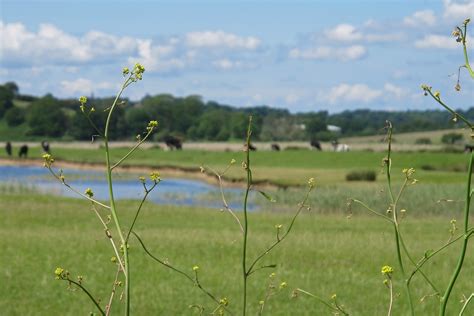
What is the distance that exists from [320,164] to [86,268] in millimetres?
61673

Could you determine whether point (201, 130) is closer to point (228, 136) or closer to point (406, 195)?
point (228, 136)

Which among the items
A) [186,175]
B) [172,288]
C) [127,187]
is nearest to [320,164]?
[186,175]

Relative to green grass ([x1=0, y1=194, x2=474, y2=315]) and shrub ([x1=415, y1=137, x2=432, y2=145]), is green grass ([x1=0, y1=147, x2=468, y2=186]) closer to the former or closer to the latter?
green grass ([x1=0, y1=194, x2=474, y2=315])

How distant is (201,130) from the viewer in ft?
499

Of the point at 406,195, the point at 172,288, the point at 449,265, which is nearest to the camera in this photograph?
the point at 172,288

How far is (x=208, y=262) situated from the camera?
687 inches

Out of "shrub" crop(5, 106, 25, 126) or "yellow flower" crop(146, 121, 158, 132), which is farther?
"shrub" crop(5, 106, 25, 126)

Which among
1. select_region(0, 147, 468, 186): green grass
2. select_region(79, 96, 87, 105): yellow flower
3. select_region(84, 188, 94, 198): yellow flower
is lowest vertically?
select_region(0, 147, 468, 186): green grass

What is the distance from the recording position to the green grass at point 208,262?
511 inches

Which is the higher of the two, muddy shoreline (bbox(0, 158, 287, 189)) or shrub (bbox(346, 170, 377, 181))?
shrub (bbox(346, 170, 377, 181))

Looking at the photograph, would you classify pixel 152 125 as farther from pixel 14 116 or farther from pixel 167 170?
pixel 14 116

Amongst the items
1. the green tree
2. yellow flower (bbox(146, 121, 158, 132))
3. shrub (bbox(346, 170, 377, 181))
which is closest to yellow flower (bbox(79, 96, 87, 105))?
yellow flower (bbox(146, 121, 158, 132))

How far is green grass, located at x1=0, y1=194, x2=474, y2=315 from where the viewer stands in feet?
42.5

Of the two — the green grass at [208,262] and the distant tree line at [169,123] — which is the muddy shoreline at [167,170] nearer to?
the green grass at [208,262]
